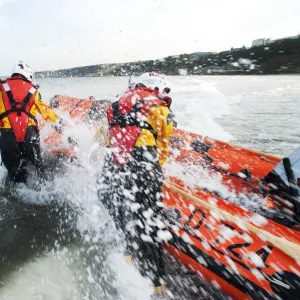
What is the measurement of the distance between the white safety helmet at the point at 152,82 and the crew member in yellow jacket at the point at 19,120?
4.96ft

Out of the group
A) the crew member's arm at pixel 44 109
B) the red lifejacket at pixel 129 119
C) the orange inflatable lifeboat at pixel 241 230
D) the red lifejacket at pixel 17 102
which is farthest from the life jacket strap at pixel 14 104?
the orange inflatable lifeboat at pixel 241 230

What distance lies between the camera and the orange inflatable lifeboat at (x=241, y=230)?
81.7 inches

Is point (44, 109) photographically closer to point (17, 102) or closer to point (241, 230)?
point (17, 102)

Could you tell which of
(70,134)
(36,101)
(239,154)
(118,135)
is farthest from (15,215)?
(239,154)

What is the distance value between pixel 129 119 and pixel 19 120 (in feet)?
5.42

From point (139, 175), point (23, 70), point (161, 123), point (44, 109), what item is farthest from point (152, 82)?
point (23, 70)

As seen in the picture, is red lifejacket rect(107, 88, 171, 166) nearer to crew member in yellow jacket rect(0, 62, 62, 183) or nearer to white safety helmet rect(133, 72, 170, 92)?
white safety helmet rect(133, 72, 170, 92)

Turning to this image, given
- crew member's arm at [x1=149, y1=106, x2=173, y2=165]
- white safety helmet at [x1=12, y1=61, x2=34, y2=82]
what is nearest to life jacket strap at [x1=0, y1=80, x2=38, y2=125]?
white safety helmet at [x1=12, y1=61, x2=34, y2=82]

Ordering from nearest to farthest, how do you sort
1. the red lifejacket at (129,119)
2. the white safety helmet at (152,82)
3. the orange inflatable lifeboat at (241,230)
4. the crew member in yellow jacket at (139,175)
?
the orange inflatable lifeboat at (241,230) → the crew member in yellow jacket at (139,175) → the red lifejacket at (129,119) → the white safety helmet at (152,82)

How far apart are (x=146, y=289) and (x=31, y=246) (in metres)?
1.34

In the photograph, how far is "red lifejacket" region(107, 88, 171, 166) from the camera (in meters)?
2.86

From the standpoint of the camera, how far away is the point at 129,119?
290 centimetres

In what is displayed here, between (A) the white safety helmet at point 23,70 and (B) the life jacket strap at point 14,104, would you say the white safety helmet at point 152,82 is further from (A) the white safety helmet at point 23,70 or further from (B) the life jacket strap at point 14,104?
(A) the white safety helmet at point 23,70

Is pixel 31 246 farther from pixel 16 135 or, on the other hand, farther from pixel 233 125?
pixel 233 125
